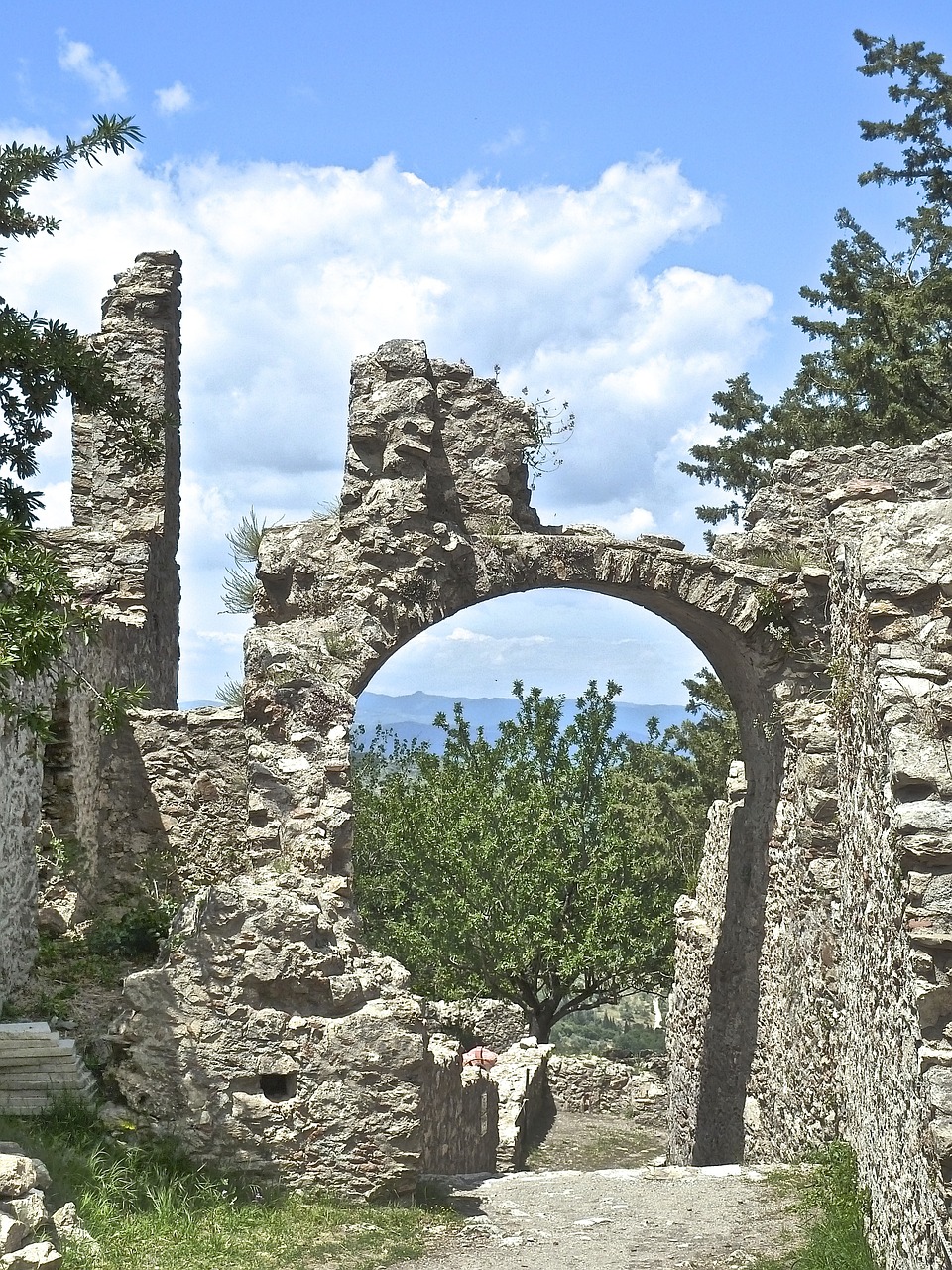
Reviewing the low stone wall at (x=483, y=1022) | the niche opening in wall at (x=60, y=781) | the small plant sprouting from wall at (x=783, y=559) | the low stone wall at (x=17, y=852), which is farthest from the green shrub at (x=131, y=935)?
the low stone wall at (x=483, y=1022)

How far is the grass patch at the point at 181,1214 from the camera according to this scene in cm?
641

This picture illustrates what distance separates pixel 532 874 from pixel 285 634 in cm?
1205

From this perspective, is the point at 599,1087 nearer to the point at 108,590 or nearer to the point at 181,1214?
the point at 108,590

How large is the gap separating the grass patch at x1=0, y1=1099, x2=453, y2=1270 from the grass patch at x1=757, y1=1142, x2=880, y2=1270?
1986 millimetres

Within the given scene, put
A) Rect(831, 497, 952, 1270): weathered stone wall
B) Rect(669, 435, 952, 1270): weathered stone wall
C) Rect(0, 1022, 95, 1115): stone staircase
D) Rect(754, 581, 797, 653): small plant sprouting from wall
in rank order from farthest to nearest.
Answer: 1. Rect(754, 581, 797, 653): small plant sprouting from wall
2. Rect(0, 1022, 95, 1115): stone staircase
3. Rect(669, 435, 952, 1270): weathered stone wall
4. Rect(831, 497, 952, 1270): weathered stone wall

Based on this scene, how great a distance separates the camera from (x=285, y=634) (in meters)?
9.81

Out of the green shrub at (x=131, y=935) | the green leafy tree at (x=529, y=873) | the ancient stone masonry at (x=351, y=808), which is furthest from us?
the green leafy tree at (x=529, y=873)

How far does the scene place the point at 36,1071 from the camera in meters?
7.57

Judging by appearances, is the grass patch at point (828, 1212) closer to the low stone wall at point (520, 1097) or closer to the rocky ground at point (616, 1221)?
the rocky ground at point (616, 1221)

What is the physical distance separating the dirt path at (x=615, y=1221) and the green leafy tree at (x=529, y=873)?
1156 cm

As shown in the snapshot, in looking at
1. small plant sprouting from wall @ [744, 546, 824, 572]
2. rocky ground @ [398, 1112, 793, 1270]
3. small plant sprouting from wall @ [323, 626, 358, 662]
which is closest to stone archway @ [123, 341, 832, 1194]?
small plant sprouting from wall @ [323, 626, 358, 662]

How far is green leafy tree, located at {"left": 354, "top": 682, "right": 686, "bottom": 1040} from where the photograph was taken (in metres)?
20.6

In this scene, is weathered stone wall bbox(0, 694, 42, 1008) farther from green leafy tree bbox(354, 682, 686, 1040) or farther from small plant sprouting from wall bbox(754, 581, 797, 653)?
green leafy tree bbox(354, 682, 686, 1040)

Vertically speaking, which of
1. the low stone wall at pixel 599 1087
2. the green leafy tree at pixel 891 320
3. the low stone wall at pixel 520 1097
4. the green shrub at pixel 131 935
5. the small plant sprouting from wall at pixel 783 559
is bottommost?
the low stone wall at pixel 599 1087
